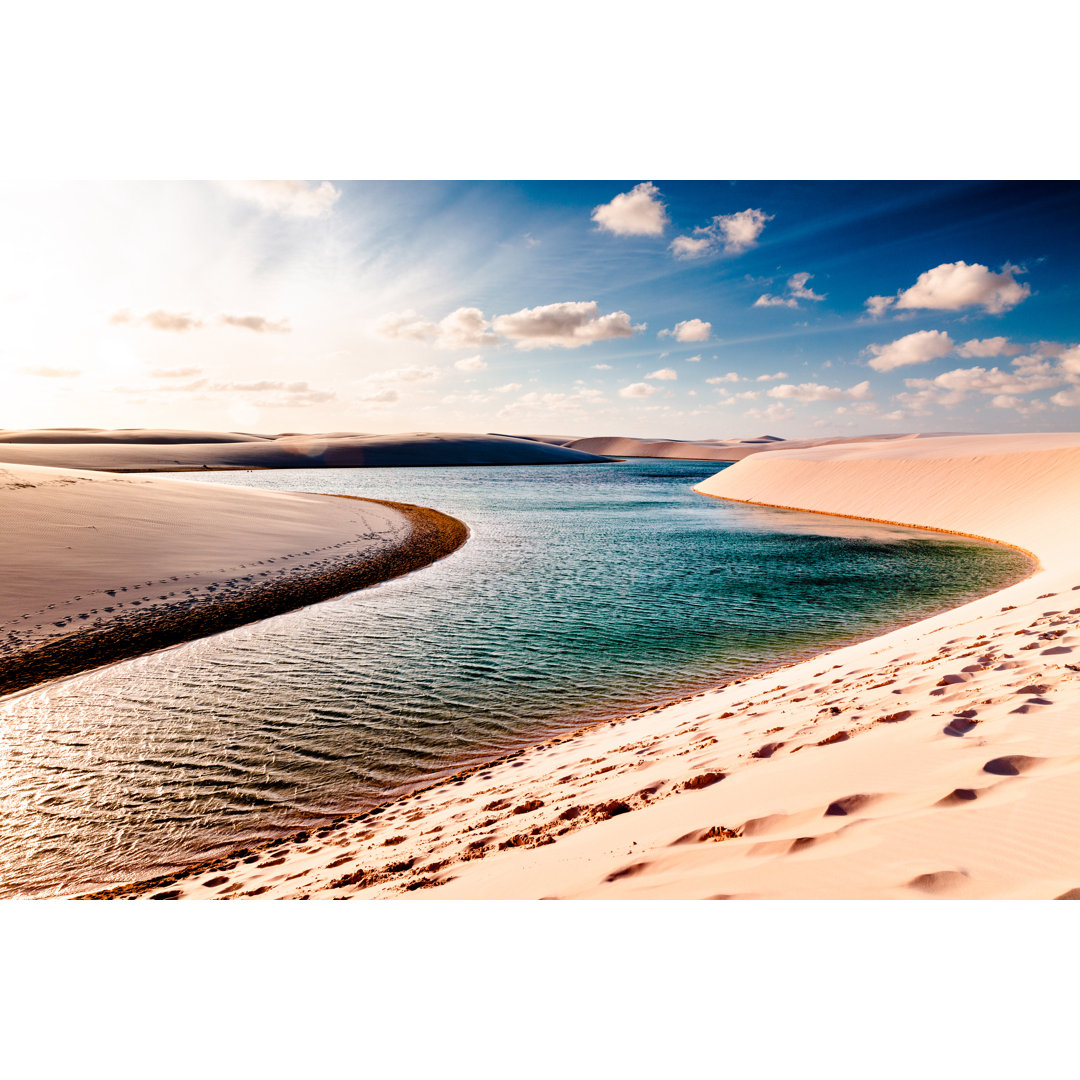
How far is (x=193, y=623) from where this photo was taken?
33.4 ft

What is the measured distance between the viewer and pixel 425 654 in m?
9.21

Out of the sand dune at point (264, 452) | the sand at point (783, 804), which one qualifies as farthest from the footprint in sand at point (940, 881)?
the sand dune at point (264, 452)

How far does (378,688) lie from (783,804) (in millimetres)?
5814

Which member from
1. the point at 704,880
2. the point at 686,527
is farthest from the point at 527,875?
the point at 686,527

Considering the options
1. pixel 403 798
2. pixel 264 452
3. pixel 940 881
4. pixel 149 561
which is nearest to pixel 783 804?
pixel 940 881

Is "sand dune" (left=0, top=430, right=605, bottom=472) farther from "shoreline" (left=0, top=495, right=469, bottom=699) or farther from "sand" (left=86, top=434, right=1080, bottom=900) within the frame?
"sand" (left=86, top=434, right=1080, bottom=900)

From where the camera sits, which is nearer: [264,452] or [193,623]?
[193,623]

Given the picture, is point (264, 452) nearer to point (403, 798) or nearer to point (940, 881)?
point (403, 798)

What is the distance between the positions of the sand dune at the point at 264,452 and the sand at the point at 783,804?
72.4m

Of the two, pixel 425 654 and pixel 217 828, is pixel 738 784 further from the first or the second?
pixel 425 654

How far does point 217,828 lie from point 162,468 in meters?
84.7

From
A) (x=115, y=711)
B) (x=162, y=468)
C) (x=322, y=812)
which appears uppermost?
(x=162, y=468)

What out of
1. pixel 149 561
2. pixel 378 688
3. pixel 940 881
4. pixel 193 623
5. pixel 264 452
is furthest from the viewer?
pixel 264 452

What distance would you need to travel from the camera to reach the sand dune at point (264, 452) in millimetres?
76375
